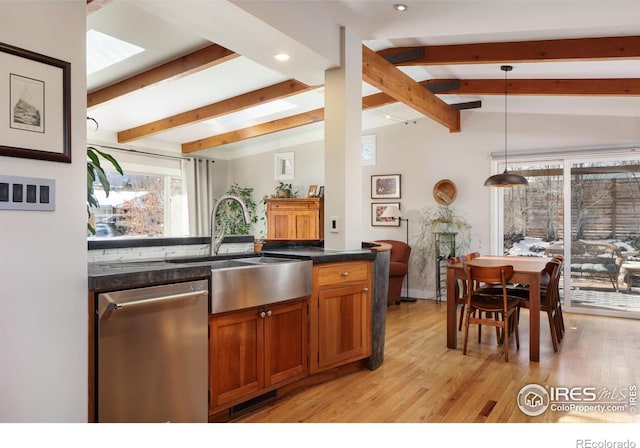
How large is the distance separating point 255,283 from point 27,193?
1.18 m

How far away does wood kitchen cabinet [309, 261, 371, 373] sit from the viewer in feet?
9.80

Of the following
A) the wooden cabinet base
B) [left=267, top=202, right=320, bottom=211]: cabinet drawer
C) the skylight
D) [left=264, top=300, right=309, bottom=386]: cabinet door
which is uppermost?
the skylight

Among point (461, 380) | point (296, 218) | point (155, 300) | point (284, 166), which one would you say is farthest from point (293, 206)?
point (155, 300)

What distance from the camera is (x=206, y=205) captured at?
8289 millimetres

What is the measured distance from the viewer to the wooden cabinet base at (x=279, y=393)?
95.6 inches

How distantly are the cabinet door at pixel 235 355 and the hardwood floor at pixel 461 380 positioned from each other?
0.20 meters

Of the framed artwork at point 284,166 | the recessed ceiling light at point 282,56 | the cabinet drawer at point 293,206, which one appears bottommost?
the cabinet drawer at point 293,206

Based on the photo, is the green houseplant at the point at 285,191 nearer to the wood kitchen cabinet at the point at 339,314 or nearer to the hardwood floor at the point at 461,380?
the hardwood floor at the point at 461,380

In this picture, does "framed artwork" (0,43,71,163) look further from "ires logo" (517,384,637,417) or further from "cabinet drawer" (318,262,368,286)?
"ires logo" (517,384,637,417)

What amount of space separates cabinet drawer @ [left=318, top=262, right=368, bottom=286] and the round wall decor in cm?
362

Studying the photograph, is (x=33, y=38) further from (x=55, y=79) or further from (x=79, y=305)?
(x=79, y=305)

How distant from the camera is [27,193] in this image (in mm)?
1716

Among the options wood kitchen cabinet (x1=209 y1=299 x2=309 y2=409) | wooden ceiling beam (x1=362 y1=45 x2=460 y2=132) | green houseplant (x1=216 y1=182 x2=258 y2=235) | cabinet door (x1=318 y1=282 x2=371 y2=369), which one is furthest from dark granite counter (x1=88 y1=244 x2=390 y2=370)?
green houseplant (x1=216 y1=182 x2=258 y2=235)

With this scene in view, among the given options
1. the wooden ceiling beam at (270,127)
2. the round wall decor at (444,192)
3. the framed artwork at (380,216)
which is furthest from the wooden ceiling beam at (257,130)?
the round wall decor at (444,192)
